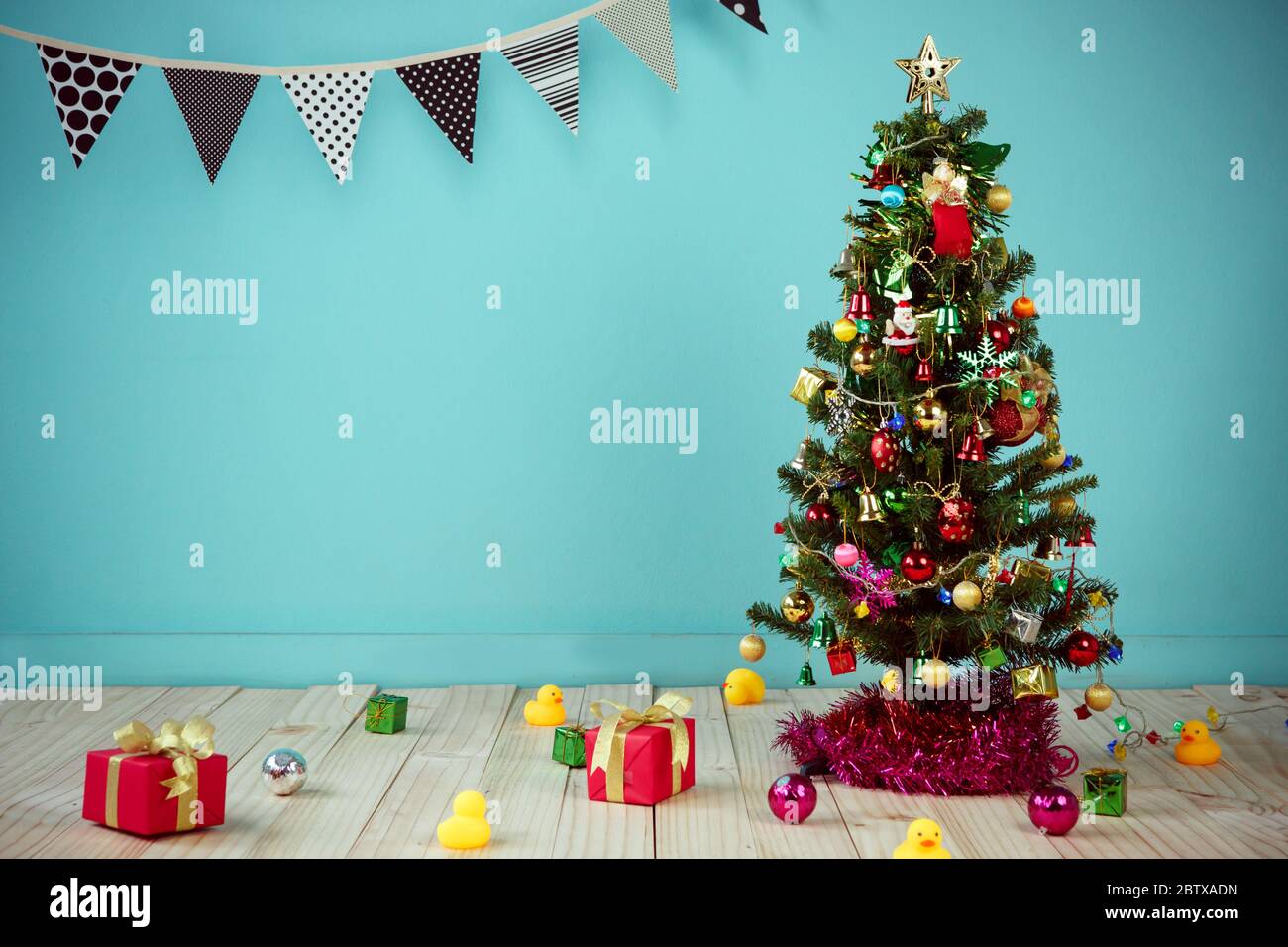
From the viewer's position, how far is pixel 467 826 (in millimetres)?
1740

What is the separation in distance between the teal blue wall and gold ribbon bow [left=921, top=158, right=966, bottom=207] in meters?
0.77

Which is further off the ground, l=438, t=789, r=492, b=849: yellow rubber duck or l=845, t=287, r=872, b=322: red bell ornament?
l=845, t=287, r=872, b=322: red bell ornament

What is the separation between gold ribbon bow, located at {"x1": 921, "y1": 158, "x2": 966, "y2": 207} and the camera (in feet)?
6.47

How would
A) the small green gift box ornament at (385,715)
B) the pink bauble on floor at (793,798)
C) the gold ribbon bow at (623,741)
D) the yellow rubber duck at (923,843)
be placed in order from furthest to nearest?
the small green gift box ornament at (385,715) → the gold ribbon bow at (623,741) → the pink bauble on floor at (793,798) → the yellow rubber duck at (923,843)

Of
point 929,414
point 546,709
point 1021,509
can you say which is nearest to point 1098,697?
point 1021,509

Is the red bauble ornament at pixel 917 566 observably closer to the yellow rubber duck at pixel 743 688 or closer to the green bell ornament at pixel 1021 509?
the green bell ornament at pixel 1021 509

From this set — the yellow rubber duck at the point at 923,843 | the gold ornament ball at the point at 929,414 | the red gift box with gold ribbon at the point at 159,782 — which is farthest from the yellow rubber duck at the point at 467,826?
the gold ornament ball at the point at 929,414

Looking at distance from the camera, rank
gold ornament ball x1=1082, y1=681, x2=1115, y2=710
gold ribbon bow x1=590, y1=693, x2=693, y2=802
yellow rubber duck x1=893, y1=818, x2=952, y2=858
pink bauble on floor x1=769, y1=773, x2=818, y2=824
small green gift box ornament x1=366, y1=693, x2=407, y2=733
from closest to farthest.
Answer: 1. yellow rubber duck x1=893, y1=818, x2=952, y2=858
2. pink bauble on floor x1=769, y1=773, x2=818, y2=824
3. gold ribbon bow x1=590, y1=693, x2=693, y2=802
4. gold ornament ball x1=1082, y1=681, x2=1115, y2=710
5. small green gift box ornament x1=366, y1=693, x2=407, y2=733

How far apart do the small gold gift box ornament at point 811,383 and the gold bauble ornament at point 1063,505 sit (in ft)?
1.44

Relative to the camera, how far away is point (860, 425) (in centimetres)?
207

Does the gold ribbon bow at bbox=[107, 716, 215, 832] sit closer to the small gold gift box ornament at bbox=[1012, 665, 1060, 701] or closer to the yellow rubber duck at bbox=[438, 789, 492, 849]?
the yellow rubber duck at bbox=[438, 789, 492, 849]

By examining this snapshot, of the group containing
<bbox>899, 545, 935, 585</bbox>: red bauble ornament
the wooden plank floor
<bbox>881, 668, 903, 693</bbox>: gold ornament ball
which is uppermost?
<bbox>899, 545, 935, 585</bbox>: red bauble ornament

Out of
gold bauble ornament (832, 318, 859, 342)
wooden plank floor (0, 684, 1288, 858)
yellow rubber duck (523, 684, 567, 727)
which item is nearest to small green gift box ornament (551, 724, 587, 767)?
wooden plank floor (0, 684, 1288, 858)

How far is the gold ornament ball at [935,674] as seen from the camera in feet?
6.37
